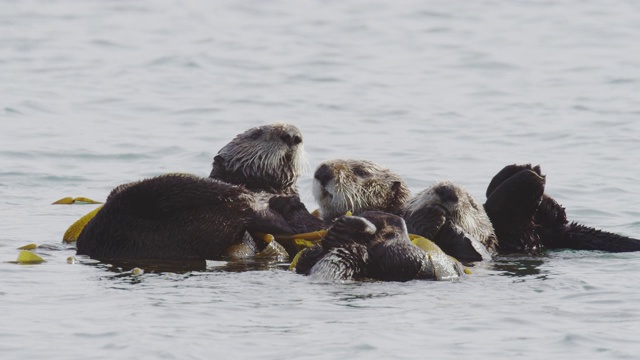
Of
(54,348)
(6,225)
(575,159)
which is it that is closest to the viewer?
(54,348)

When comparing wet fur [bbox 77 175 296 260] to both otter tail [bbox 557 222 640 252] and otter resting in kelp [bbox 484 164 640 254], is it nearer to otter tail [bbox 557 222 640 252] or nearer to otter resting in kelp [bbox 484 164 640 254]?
otter resting in kelp [bbox 484 164 640 254]

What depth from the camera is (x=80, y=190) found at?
11.7 meters

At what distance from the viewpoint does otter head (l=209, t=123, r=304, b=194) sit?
858 cm

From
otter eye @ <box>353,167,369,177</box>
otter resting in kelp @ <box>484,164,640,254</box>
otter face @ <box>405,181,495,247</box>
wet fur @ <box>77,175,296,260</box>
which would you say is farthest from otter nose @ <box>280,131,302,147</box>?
otter resting in kelp @ <box>484,164,640,254</box>

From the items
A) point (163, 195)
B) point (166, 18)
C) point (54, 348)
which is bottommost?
point (54, 348)

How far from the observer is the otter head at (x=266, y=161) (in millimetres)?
8578

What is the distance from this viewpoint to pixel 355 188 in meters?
8.23

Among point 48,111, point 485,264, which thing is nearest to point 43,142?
point 48,111

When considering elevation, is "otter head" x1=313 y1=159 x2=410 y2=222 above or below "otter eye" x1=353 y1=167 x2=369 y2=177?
below

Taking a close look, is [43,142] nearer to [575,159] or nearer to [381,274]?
[575,159]

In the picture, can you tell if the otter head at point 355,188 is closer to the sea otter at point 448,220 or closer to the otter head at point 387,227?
the sea otter at point 448,220

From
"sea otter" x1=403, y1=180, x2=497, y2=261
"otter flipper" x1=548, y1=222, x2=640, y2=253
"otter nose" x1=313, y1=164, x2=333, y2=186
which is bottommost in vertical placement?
"otter flipper" x1=548, y1=222, x2=640, y2=253

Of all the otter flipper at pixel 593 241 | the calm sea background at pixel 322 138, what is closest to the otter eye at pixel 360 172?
the calm sea background at pixel 322 138

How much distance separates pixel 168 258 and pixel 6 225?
2.25m
